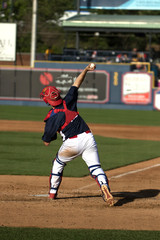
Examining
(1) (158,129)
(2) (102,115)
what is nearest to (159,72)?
(2) (102,115)

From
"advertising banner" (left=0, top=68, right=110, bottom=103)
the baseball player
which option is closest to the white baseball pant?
the baseball player

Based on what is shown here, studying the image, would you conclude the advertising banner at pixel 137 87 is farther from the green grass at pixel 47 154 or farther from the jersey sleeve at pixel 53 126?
A: the jersey sleeve at pixel 53 126

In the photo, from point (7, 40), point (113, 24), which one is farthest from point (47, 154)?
point (113, 24)

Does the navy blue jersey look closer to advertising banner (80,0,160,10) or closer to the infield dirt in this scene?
the infield dirt

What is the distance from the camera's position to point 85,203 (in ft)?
27.1

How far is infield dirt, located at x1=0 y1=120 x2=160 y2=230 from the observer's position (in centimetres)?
693

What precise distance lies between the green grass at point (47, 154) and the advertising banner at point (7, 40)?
680 inches

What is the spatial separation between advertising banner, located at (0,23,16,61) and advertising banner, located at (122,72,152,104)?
335 inches

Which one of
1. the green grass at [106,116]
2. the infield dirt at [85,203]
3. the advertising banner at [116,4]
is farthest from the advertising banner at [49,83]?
the infield dirt at [85,203]

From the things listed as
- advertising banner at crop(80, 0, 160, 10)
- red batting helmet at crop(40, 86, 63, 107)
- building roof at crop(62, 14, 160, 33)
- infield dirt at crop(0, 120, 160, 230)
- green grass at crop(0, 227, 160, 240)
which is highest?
advertising banner at crop(80, 0, 160, 10)

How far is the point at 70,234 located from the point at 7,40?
30.7m

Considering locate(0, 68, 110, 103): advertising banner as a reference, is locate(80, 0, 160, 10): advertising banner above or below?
above

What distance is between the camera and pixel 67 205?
317 inches

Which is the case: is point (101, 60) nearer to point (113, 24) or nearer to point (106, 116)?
point (113, 24)
